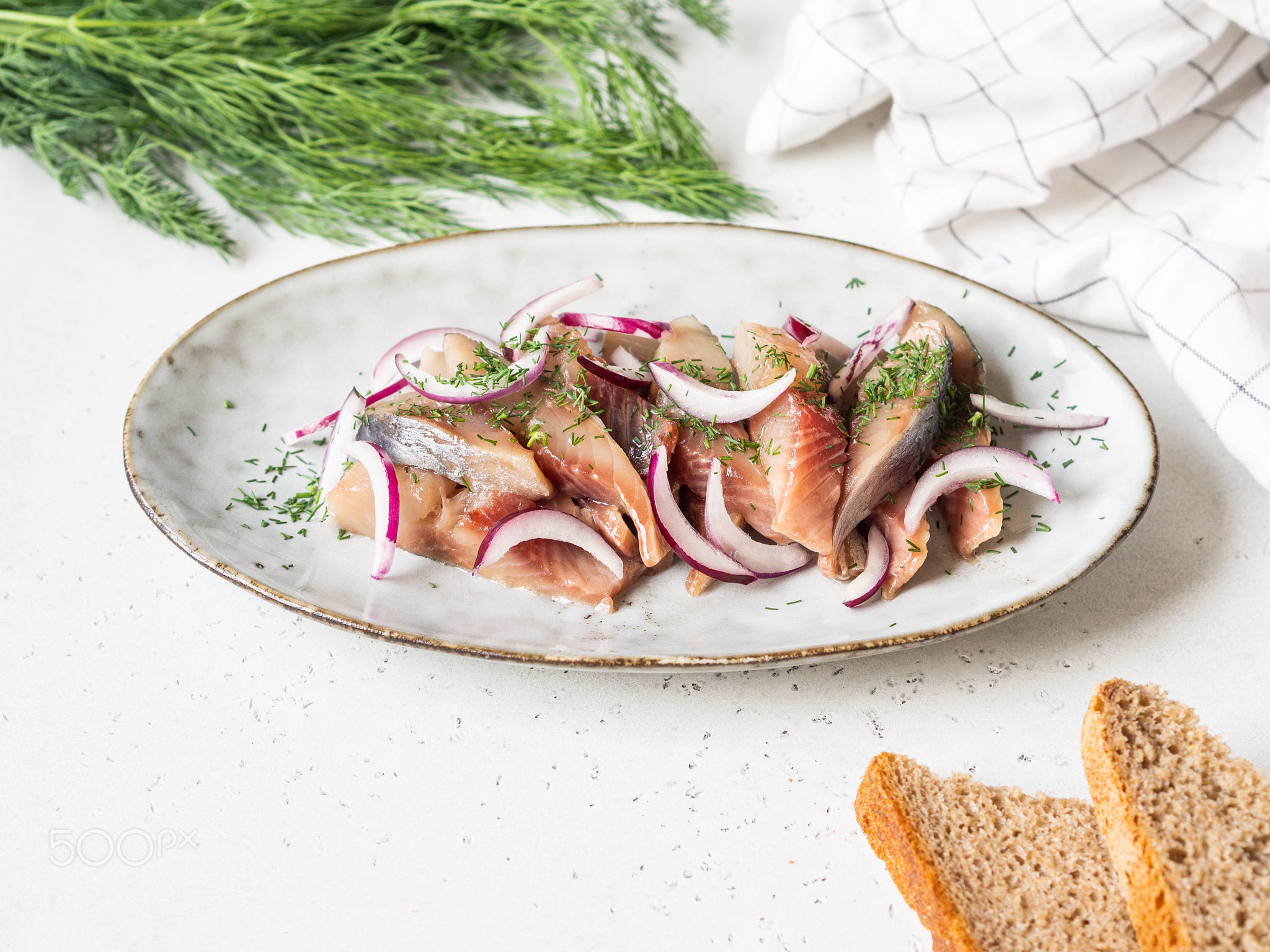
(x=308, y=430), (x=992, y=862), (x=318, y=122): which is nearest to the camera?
(x=992, y=862)

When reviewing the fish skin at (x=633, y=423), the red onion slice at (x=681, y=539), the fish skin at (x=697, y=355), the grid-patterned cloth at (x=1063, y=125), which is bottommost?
the red onion slice at (x=681, y=539)

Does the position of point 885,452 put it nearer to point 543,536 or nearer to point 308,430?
point 543,536

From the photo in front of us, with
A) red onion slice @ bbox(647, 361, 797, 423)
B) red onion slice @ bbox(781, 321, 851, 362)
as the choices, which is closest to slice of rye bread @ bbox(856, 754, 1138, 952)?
red onion slice @ bbox(647, 361, 797, 423)

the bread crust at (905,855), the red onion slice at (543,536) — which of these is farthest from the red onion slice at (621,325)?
the bread crust at (905,855)

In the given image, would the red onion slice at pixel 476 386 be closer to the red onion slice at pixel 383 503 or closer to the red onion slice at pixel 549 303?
the red onion slice at pixel 383 503

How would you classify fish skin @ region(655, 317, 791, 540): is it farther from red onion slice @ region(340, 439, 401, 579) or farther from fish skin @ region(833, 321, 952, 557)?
red onion slice @ region(340, 439, 401, 579)

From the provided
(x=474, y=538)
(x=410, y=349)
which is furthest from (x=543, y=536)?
(x=410, y=349)

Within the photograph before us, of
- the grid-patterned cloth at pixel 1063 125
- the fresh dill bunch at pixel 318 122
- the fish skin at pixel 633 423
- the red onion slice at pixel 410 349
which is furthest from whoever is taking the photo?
the fresh dill bunch at pixel 318 122

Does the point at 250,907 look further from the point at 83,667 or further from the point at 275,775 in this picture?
the point at 83,667
